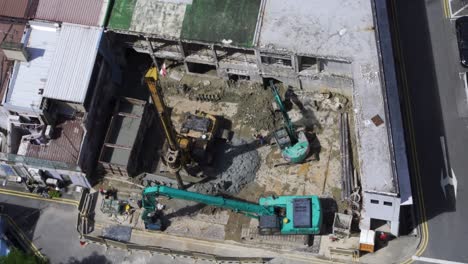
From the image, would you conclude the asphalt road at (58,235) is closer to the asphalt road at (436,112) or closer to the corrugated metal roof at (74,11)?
the corrugated metal roof at (74,11)

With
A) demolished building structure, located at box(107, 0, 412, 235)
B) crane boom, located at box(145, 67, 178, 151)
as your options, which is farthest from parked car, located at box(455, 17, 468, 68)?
crane boom, located at box(145, 67, 178, 151)

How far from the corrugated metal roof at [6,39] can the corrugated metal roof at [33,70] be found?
97 centimetres

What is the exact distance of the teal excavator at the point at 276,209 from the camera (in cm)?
6938

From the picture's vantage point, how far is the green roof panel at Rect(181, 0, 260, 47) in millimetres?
75812

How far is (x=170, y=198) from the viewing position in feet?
250

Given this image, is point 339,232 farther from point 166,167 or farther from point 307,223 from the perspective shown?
point 166,167

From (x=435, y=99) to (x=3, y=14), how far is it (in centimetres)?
5094

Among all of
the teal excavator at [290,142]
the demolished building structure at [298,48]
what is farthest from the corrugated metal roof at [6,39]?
the teal excavator at [290,142]

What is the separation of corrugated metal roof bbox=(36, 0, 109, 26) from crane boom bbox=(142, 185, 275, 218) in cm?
2161

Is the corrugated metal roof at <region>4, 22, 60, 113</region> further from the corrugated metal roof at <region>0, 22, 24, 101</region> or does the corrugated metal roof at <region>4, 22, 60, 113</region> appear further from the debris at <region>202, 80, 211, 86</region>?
the debris at <region>202, 80, 211, 86</region>

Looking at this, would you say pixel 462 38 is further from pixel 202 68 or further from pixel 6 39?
pixel 6 39

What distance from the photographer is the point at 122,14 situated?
78.8m

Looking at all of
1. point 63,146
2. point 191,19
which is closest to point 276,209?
point 191,19

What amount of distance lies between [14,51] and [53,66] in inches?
174
